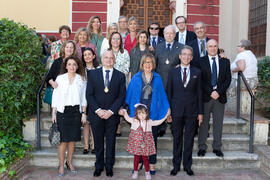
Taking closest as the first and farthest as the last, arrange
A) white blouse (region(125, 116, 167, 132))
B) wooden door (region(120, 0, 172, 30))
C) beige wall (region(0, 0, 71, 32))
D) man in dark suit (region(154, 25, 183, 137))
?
1. white blouse (region(125, 116, 167, 132))
2. man in dark suit (region(154, 25, 183, 137))
3. beige wall (region(0, 0, 71, 32))
4. wooden door (region(120, 0, 172, 30))

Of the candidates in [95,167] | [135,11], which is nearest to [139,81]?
[95,167]

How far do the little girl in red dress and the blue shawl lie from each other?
12cm

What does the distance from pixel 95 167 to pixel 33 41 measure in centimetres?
265

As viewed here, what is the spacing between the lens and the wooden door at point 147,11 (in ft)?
30.4

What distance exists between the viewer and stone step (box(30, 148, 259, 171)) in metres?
4.54

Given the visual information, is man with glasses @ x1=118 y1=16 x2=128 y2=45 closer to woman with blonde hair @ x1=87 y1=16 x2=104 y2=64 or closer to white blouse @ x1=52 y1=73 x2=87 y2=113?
woman with blonde hair @ x1=87 y1=16 x2=104 y2=64

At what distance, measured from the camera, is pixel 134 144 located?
4.00 m

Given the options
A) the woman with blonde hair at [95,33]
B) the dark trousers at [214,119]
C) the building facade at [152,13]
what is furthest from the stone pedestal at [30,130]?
the building facade at [152,13]

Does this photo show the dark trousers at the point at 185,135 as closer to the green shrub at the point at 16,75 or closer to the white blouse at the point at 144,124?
the white blouse at the point at 144,124

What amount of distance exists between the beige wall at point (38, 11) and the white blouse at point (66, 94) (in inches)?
196

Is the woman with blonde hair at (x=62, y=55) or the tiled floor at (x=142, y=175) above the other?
the woman with blonde hair at (x=62, y=55)

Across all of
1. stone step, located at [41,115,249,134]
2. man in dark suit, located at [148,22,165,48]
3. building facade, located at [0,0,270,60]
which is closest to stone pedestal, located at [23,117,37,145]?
stone step, located at [41,115,249,134]

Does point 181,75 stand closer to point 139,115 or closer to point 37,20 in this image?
point 139,115

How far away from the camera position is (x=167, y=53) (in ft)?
15.4
